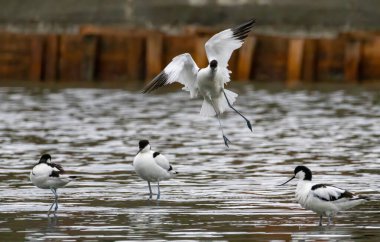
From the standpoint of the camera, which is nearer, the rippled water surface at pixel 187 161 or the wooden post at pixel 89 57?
the rippled water surface at pixel 187 161

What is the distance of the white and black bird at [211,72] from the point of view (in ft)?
68.7

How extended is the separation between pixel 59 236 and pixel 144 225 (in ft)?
4.36

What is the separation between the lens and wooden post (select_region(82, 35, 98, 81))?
148ft

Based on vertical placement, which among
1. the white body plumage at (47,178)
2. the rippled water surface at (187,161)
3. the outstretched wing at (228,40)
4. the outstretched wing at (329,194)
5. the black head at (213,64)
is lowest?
the rippled water surface at (187,161)

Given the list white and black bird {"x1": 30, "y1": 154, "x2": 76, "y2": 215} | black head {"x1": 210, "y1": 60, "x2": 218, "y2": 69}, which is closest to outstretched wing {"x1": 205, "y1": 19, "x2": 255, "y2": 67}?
black head {"x1": 210, "y1": 60, "x2": 218, "y2": 69}

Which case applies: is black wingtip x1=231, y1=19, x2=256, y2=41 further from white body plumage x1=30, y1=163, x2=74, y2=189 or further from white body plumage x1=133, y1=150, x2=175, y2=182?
white body plumage x1=30, y1=163, x2=74, y2=189

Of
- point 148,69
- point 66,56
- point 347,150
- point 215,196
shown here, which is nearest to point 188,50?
point 148,69

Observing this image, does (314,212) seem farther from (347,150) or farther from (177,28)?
(177,28)

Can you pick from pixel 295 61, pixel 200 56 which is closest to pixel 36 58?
pixel 200 56

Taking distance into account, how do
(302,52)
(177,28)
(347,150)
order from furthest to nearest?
(177,28), (302,52), (347,150)

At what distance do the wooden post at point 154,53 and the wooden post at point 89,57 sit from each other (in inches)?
81.9

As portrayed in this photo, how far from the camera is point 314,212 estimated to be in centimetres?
1642

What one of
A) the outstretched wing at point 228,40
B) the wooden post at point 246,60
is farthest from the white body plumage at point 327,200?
the wooden post at point 246,60

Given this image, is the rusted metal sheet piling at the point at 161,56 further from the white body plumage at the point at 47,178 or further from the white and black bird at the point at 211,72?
the white body plumage at the point at 47,178
